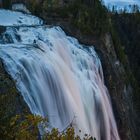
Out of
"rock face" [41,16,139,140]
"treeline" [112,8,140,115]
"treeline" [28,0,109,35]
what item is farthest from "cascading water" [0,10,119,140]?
"treeline" [112,8,140,115]

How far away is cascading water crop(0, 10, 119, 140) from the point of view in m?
18.6

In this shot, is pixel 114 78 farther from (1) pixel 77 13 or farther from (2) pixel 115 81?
(1) pixel 77 13

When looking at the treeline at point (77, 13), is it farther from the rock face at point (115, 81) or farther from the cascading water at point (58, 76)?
the cascading water at point (58, 76)

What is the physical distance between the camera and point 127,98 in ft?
120

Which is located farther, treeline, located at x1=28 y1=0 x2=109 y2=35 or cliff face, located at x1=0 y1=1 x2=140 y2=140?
treeline, located at x1=28 y1=0 x2=109 y2=35

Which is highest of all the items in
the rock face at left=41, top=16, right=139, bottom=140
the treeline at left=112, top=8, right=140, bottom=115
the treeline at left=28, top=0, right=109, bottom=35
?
the treeline at left=28, top=0, right=109, bottom=35

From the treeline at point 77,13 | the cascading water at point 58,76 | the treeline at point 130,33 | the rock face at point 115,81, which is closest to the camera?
the cascading water at point 58,76

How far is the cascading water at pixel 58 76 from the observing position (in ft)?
61.1

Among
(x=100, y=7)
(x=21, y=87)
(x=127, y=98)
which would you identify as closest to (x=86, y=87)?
(x=21, y=87)

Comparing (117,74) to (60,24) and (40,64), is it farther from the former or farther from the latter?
(40,64)

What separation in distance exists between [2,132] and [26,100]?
31.2 ft

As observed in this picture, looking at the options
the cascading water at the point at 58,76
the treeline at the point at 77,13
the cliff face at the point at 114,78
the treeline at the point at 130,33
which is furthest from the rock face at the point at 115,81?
the treeline at the point at 130,33

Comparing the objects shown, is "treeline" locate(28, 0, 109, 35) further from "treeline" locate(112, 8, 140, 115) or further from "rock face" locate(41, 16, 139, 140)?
"treeline" locate(112, 8, 140, 115)

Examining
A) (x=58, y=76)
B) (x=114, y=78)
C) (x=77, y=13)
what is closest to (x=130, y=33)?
(x=77, y=13)
